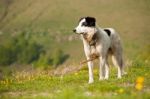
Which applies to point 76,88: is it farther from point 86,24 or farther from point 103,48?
point 103,48

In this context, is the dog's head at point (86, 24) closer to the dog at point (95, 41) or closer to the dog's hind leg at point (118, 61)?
the dog at point (95, 41)

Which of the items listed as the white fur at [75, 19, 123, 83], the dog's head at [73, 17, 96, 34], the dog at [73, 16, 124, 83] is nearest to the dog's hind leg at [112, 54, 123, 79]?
the white fur at [75, 19, 123, 83]

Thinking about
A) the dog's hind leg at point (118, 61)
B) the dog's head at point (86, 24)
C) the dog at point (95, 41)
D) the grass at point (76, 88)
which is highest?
the dog's head at point (86, 24)

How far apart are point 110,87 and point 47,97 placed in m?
2.25

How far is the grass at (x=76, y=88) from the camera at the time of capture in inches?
545

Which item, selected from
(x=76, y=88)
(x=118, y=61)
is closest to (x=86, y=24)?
(x=118, y=61)

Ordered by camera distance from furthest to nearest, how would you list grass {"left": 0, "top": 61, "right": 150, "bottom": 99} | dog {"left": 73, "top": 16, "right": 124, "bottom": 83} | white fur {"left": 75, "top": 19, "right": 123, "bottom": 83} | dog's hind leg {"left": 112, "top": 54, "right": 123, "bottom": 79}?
dog's hind leg {"left": 112, "top": 54, "right": 123, "bottom": 79}, white fur {"left": 75, "top": 19, "right": 123, "bottom": 83}, dog {"left": 73, "top": 16, "right": 124, "bottom": 83}, grass {"left": 0, "top": 61, "right": 150, "bottom": 99}

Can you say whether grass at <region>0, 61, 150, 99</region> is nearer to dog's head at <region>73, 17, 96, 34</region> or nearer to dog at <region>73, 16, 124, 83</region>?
dog at <region>73, 16, 124, 83</region>

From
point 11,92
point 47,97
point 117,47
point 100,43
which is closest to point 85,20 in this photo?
point 100,43

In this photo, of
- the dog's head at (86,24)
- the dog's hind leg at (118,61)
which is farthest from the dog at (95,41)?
the dog's hind leg at (118,61)

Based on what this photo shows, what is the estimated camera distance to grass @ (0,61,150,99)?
13.8m

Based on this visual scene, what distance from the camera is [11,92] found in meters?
17.7

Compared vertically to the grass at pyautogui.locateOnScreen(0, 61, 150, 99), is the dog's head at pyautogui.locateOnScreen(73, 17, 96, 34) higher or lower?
higher

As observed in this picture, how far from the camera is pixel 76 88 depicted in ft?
52.7
